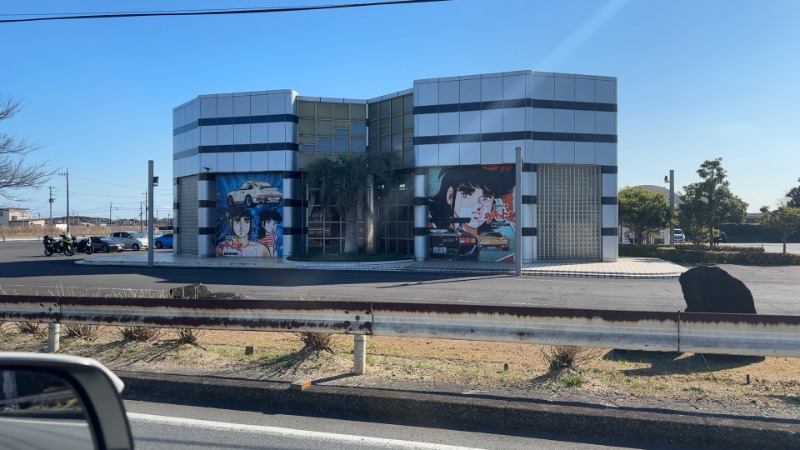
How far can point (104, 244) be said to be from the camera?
41281mm

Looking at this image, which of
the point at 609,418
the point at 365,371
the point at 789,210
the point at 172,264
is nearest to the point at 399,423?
the point at 365,371

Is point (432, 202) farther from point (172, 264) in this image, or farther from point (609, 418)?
point (609, 418)

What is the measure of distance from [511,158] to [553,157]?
6.73ft

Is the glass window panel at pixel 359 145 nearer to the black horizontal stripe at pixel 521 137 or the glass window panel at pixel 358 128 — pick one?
the glass window panel at pixel 358 128

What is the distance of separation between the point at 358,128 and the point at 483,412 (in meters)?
28.4

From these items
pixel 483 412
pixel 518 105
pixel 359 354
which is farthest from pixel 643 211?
pixel 483 412

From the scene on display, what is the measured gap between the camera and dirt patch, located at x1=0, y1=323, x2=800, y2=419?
5.72 m

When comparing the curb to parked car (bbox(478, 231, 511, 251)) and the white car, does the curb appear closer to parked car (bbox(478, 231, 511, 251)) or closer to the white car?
parked car (bbox(478, 231, 511, 251))

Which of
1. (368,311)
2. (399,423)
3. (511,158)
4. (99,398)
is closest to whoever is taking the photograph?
(99,398)

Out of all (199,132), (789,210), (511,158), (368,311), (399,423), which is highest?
(199,132)

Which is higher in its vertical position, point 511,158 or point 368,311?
point 511,158

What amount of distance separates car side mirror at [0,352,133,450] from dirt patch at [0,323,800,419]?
4.35m

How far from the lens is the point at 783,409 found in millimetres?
5262

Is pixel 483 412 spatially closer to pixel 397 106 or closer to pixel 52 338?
pixel 52 338
